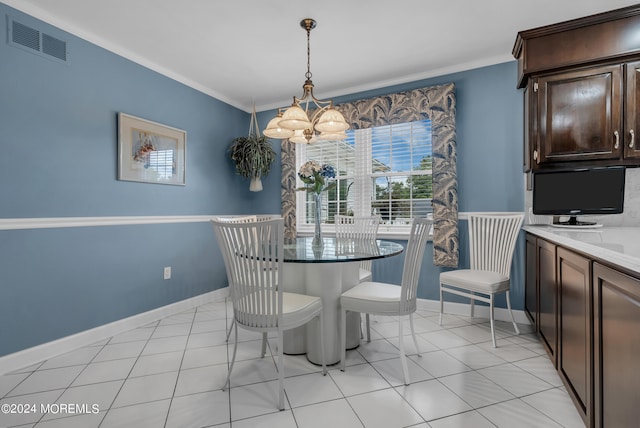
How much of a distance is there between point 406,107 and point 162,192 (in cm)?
276

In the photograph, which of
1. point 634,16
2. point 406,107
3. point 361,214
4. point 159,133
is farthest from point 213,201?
point 634,16

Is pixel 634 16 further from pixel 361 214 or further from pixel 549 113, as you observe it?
pixel 361 214

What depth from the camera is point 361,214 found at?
3879mm

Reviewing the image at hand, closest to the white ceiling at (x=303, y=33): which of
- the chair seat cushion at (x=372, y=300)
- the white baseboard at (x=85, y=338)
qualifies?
the chair seat cushion at (x=372, y=300)

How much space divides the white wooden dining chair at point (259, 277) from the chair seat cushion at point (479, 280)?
1501 mm

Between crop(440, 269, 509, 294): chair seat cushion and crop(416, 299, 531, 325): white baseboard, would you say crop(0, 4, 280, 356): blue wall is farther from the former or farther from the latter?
crop(440, 269, 509, 294): chair seat cushion

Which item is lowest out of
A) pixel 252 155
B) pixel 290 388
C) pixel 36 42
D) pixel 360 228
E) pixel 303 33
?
pixel 290 388

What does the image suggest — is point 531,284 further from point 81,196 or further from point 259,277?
point 81,196

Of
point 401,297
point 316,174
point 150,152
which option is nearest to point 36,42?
point 150,152

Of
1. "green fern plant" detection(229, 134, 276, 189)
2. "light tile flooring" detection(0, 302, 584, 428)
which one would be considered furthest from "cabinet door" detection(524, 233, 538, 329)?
"green fern plant" detection(229, 134, 276, 189)

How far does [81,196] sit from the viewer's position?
8.41 feet

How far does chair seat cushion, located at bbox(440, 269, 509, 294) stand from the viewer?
2.55 metres

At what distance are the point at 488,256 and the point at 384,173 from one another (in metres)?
1.43

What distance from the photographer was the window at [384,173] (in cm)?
355
